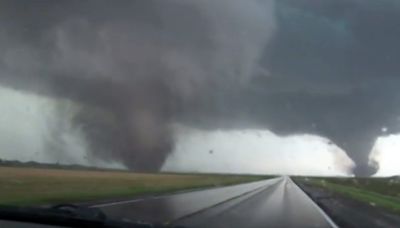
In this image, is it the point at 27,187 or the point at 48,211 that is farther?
the point at 27,187

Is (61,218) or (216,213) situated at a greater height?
(216,213)

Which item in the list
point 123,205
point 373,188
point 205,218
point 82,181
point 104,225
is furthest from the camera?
point 373,188

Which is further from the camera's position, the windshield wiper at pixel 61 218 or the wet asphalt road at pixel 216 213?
the wet asphalt road at pixel 216 213

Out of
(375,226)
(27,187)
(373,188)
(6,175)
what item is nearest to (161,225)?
(6,175)

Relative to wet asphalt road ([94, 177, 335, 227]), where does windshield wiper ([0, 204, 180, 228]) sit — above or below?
below

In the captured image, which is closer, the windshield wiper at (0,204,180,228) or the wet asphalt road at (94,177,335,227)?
the windshield wiper at (0,204,180,228)

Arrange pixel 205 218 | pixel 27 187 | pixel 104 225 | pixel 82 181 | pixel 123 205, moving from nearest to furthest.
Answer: pixel 104 225 < pixel 27 187 < pixel 82 181 < pixel 205 218 < pixel 123 205

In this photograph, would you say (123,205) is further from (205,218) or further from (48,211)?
(48,211)

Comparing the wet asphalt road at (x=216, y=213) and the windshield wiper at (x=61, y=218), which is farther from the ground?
the wet asphalt road at (x=216, y=213)

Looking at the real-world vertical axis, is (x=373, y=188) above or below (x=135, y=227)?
above

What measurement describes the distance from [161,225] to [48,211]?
929 mm

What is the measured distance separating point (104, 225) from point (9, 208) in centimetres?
79

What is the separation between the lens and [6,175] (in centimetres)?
756

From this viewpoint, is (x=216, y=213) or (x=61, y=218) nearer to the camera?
(x=61, y=218)
